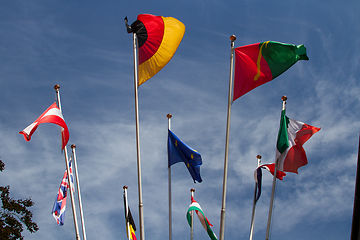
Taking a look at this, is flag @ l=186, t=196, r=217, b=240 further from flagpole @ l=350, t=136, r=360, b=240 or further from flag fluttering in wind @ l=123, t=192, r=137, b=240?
flagpole @ l=350, t=136, r=360, b=240

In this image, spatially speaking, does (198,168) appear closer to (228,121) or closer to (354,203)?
(228,121)

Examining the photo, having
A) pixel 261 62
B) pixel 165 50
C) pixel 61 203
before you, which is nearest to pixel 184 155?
pixel 165 50

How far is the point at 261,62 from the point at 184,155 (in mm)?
5748

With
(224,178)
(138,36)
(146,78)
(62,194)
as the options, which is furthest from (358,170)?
(62,194)

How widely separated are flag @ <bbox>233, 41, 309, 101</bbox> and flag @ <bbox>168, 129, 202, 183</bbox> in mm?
3454

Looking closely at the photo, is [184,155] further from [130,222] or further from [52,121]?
[52,121]

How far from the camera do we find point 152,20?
61.7 ft

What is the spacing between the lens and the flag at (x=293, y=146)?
700 inches

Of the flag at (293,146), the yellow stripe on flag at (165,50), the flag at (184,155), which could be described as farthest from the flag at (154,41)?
the flag at (293,146)

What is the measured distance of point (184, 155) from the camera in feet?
63.5

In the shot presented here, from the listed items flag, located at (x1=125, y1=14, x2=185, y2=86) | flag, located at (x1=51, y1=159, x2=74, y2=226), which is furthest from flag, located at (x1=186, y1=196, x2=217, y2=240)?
flag, located at (x1=125, y1=14, x2=185, y2=86)

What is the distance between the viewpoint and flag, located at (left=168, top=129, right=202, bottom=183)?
18.7m

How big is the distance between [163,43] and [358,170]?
10201 mm

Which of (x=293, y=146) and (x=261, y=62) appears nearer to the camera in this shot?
(x=261, y=62)
